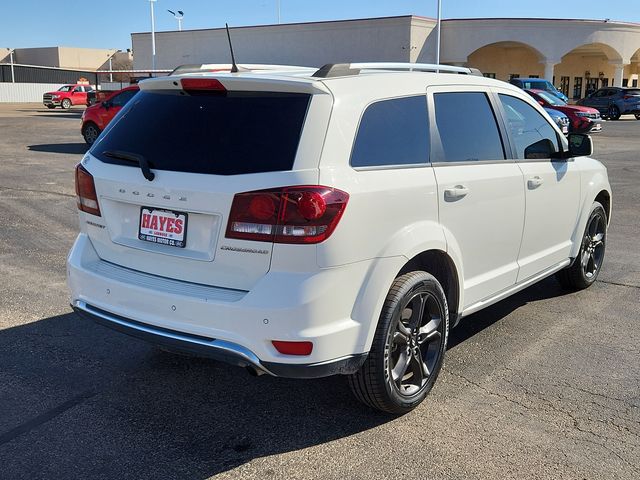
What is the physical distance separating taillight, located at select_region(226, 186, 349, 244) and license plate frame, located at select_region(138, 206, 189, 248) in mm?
354

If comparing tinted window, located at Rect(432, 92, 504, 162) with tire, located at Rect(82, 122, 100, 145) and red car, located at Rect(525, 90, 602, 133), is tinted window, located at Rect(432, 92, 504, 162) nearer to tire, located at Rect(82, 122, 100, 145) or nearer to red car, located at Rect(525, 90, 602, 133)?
tire, located at Rect(82, 122, 100, 145)

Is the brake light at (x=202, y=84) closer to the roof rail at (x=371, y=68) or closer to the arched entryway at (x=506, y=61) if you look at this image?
the roof rail at (x=371, y=68)

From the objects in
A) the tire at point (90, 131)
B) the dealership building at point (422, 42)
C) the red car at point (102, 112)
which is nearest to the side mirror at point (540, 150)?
the red car at point (102, 112)

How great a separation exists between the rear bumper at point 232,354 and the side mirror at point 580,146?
295cm

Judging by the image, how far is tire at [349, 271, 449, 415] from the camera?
3.51m

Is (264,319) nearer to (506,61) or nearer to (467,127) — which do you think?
(467,127)

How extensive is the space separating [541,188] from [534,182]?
147 mm

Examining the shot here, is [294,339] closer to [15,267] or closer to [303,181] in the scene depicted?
[303,181]

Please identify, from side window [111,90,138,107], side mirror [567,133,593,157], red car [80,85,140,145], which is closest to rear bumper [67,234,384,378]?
side mirror [567,133,593,157]

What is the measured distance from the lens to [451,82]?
4340 mm

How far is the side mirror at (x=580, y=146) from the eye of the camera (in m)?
5.29

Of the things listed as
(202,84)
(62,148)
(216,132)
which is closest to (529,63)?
(62,148)

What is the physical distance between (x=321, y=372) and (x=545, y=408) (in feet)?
4.86

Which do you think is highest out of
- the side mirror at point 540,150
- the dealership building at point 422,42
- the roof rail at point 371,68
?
the dealership building at point 422,42
